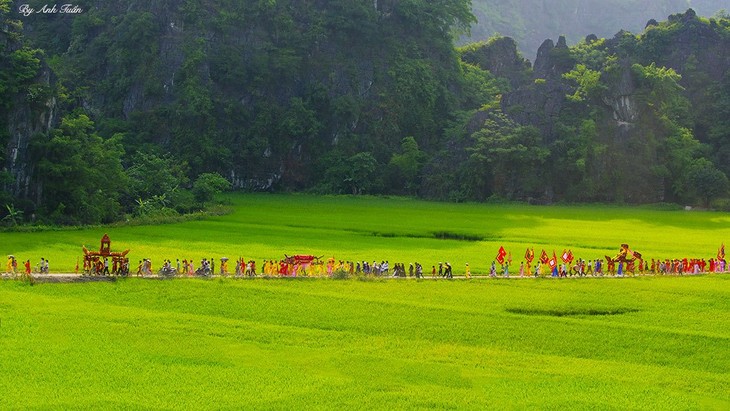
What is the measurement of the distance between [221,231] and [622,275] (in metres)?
23.0

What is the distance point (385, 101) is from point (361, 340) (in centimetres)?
6621

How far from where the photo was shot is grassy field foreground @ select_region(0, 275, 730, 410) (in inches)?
728

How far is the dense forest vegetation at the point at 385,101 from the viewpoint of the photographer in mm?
76500

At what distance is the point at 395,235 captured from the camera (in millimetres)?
46031

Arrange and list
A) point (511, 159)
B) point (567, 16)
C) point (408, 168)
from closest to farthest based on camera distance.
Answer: point (511, 159) < point (408, 168) < point (567, 16)

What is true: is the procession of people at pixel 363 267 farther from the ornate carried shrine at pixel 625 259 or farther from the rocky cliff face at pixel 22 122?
the rocky cliff face at pixel 22 122

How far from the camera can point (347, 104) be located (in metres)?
84.3

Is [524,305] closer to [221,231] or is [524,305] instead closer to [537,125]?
[221,231]

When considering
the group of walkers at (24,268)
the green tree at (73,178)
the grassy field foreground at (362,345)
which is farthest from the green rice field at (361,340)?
the green tree at (73,178)

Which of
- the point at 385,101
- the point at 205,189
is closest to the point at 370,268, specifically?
the point at 205,189

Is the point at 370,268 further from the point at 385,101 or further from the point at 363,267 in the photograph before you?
the point at 385,101

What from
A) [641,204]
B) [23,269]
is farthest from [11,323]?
[641,204]

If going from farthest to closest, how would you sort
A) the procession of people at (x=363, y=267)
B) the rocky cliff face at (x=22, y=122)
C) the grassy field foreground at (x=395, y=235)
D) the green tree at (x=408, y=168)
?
the green tree at (x=408, y=168)
the rocky cliff face at (x=22, y=122)
the grassy field foreground at (x=395, y=235)
the procession of people at (x=363, y=267)

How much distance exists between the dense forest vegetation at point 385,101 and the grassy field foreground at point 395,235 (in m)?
13.8
